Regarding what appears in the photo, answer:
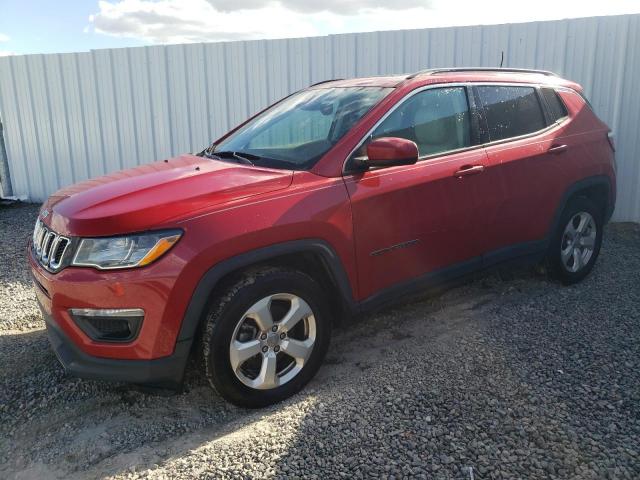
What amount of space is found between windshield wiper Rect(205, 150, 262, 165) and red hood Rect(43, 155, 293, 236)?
0.16 m

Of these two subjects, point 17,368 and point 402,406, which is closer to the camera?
point 402,406

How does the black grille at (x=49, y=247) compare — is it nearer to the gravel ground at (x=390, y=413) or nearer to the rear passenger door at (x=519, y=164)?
the gravel ground at (x=390, y=413)

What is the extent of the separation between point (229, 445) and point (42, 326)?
2.35m

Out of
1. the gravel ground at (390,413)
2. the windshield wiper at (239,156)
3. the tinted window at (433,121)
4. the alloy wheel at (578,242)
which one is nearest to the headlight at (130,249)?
the gravel ground at (390,413)

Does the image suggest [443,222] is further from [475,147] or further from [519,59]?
[519,59]

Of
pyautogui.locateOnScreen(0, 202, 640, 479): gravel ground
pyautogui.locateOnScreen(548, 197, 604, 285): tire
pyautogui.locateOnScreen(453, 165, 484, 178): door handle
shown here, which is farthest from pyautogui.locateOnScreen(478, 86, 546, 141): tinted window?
pyautogui.locateOnScreen(0, 202, 640, 479): gravel ground

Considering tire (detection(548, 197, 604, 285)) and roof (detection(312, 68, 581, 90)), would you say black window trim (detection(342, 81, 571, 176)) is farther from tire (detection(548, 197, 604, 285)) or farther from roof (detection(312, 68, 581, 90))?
tire (detection(548, 197, 604, 285))

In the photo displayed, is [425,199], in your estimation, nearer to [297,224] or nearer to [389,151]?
[389,151]

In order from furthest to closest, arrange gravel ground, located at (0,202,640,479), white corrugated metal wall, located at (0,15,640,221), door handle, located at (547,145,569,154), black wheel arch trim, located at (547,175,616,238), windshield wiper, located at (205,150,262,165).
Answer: white corrugated metal wall, located at (0,15,640,221) < black wheel arch trim, located at (547,175,616,238) < door handle, located at (547,145,569,154) < windshield wiper, located at (205,150,262,165) < gravel ground, located at (0,202,640,479)

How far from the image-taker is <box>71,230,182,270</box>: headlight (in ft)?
8.93

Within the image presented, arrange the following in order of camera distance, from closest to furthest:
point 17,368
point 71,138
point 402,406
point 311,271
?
point 402,406 → point 311,271 → point 17,368 → point 71,138

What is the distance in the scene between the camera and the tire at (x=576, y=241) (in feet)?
15.4

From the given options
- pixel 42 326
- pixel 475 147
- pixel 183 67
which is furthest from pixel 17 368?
pixel 183 67

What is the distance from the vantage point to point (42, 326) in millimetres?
4379
